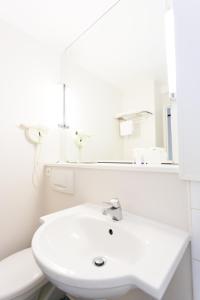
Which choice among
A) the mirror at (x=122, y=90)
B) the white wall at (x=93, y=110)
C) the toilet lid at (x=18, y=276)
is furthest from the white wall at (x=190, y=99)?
the toilet lid at (x=18, y=276)

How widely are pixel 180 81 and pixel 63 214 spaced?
80cm

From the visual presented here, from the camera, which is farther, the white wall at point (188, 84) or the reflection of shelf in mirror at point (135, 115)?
the reflection of shelf in mirror at point (135, 115)

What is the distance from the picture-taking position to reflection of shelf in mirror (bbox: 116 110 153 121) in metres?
1.10

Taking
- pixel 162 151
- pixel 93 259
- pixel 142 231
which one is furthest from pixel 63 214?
pixel 162 151

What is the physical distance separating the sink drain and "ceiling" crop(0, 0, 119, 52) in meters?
1.56

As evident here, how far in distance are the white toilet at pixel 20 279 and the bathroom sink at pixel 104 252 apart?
41 cm

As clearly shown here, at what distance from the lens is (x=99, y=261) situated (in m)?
0.66

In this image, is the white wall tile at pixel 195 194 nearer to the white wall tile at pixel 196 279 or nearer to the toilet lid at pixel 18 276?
the white wall tile at pixel 196 279

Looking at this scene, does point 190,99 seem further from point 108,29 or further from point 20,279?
point 20,279

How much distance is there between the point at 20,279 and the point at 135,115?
1.21m

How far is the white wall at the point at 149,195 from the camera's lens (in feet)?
2.17

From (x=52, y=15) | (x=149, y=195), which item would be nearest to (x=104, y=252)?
(x=149, y=195)

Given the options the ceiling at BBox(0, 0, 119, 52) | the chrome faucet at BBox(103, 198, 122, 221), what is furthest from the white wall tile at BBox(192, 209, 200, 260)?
the ceiling at BBox(0, 0, 119, 52)

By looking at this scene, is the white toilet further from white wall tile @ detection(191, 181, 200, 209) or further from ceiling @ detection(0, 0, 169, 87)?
ceiling @ detection(0, 0, 169, 87)
